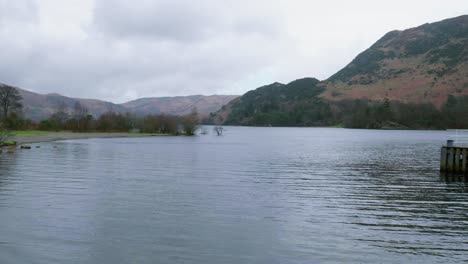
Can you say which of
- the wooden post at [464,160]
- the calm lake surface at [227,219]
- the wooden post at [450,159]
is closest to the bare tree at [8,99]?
the calm lake surface at [227,219]

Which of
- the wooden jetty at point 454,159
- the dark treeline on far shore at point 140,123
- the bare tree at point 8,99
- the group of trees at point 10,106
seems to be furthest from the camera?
the dark treeline on far shore at point 140,123

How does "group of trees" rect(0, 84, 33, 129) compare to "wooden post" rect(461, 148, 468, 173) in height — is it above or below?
above

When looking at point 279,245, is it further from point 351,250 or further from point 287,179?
point 287,179

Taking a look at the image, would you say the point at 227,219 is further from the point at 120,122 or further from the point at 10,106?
the point at 10,106

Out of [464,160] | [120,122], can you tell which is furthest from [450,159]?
[120,122]

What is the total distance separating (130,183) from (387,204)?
16360 mm

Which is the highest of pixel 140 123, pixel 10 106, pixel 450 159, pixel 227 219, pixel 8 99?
pixel 8 99

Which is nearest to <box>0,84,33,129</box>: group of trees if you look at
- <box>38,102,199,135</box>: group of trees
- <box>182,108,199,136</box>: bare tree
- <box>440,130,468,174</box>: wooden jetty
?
<box>38,102,199,135</box>: group of trees

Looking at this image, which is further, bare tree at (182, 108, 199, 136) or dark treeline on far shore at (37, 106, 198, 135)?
bare tree at (182, 108, 199, 136)

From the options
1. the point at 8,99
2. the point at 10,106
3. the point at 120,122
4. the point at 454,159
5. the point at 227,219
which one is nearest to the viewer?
the point at 227,219

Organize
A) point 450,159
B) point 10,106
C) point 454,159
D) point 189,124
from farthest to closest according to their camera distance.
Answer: point 10,106
point 189,124
point 450,159
point 454,159

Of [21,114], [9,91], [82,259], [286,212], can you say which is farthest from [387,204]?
[9,91]

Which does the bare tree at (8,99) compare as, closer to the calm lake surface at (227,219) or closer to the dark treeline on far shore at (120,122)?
the dark treeline on far shore at (120,122)

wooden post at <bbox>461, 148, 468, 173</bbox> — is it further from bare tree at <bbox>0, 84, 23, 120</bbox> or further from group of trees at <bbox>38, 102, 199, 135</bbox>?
bare tree at <bbox>0, 84, 23, 120</bbox>
